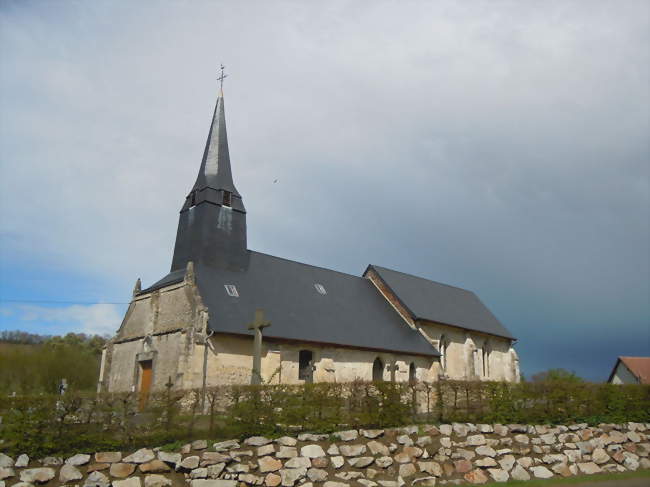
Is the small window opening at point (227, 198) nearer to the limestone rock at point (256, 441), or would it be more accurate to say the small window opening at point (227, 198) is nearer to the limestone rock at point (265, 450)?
the limestone rock at point (256, 441)

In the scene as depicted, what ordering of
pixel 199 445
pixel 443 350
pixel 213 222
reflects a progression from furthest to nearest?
pixel 443 350 → pixel 213 222 → pixel 199 445

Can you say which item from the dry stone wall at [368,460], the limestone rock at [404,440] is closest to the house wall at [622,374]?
the dry stone wall at [368,460]

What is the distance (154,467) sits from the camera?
12.4 meters

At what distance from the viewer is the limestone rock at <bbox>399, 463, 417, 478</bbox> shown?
1421cm

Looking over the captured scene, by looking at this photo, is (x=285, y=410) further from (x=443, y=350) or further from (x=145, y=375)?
(x=443, y=350)

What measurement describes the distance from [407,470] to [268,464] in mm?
3592

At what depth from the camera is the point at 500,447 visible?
15.9 meters

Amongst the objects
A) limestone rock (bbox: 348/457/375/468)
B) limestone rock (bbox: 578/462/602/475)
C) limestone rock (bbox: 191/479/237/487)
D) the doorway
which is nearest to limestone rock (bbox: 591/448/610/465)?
limestone rock (bbox: 578/462/602/475)

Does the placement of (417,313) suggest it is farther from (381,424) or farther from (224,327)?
(381,424)

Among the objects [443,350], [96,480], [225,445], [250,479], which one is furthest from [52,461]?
[443,350]

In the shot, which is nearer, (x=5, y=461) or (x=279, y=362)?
(x=5, y=461)

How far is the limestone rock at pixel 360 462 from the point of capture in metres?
14.0

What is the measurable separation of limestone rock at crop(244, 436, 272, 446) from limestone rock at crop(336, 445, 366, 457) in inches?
74.4

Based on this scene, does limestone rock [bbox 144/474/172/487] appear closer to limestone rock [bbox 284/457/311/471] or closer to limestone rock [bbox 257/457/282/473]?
limestone rock [bbox 257/457/282/473]
